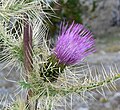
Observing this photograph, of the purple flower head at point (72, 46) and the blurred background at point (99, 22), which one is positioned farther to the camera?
the blurred background at point (99, 22)

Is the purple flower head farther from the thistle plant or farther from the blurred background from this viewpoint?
the blurred background

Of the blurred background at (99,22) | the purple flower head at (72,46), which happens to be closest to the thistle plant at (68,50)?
the purple flower head at (72,46)

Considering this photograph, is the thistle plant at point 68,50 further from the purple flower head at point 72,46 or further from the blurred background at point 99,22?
the blurred background at point 99,22

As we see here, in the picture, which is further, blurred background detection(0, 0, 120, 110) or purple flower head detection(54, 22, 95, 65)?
blurred background detection(0, 0, 120, 110)

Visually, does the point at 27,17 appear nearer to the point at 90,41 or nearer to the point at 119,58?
the point at 90,41

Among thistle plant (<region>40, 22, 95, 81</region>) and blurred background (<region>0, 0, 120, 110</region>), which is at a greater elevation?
blurred background (<region>0, 0, 120, 110</region>)

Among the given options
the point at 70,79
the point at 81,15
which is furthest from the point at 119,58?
the point at 70,79

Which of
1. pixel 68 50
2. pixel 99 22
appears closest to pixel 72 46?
pixel 68 50

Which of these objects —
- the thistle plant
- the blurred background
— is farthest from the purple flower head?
the blurred background
